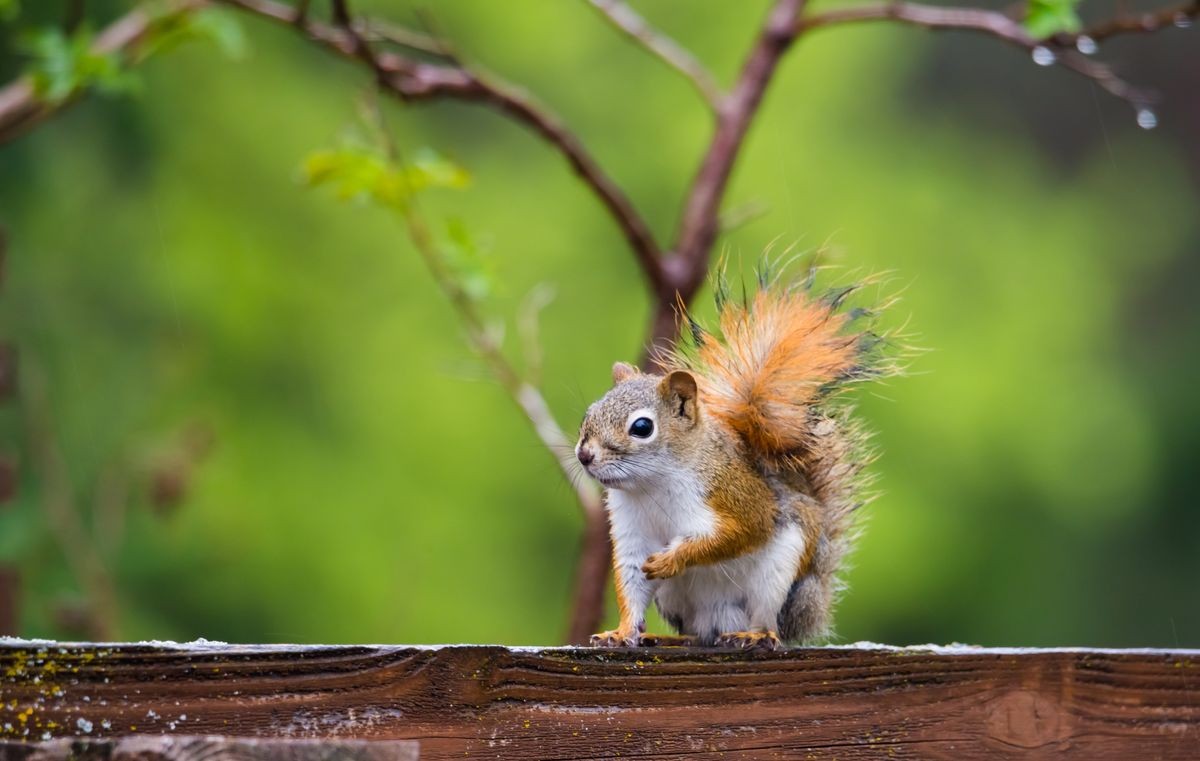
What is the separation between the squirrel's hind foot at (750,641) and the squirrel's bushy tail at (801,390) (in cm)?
22

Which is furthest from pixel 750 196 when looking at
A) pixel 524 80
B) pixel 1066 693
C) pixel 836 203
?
pixel 1066 693

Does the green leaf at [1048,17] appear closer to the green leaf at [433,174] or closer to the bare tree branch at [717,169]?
the bare tree branch at [717,169]

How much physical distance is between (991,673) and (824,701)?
20 cm

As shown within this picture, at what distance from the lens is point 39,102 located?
11.0 ft

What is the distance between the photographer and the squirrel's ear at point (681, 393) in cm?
206

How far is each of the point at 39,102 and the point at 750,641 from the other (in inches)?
92.8

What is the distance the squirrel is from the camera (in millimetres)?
2012

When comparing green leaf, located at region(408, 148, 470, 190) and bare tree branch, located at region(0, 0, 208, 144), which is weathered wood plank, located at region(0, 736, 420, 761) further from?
bare tree branch, located at region(0, 0, 208, 144)

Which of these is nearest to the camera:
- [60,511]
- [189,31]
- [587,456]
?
[587,456]

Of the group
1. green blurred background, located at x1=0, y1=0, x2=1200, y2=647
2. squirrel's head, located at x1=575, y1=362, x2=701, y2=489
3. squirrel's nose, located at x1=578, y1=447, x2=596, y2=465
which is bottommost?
green blurred background, located at x1=0, y1=0, x2=1200, y2=647

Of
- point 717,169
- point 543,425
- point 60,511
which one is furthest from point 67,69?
point 60,511

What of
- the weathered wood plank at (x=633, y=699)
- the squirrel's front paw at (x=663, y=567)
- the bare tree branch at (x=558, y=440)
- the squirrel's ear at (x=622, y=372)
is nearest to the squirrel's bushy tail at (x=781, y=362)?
the squirrel's ear at (x=622, y=372)

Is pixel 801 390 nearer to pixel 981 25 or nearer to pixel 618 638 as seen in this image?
pixel 618 638

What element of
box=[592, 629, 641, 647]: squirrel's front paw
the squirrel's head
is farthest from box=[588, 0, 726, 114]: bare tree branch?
box=[592, 629, 641, 647]: squirrel's front paw
